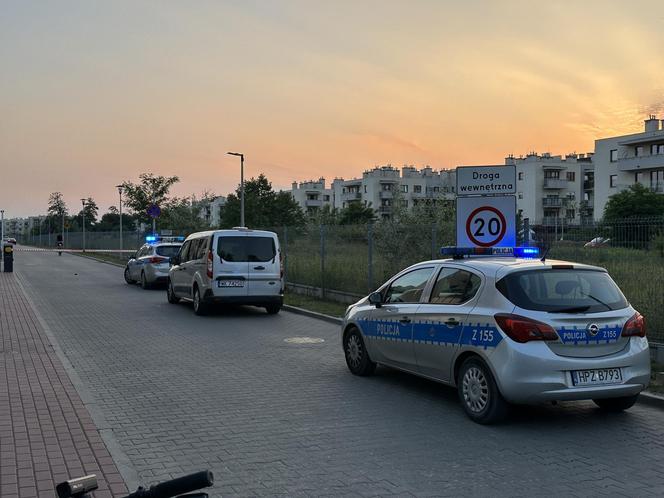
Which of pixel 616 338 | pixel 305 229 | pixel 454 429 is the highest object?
pixel 305 229

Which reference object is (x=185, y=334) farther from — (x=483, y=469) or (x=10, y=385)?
(x=483, y=469)

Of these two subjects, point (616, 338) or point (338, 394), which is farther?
point (338, 394)

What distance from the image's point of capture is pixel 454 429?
6484 millimetres

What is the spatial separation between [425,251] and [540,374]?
31.2 ft

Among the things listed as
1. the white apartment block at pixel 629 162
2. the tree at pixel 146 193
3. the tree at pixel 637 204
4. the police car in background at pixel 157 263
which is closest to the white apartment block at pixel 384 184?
the white apartment block at pixel 629 162

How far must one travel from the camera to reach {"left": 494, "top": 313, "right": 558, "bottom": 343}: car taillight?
20.7 ft

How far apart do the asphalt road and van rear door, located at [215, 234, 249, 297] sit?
15.2 feet

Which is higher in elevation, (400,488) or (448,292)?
(448,292)

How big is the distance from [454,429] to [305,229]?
1506cm

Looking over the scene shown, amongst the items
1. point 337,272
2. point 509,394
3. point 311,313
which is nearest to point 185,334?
point 311,313

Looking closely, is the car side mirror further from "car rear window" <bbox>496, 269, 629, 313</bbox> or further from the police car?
"car rear window" <bbox>496, 269, 629, 313</bbox>

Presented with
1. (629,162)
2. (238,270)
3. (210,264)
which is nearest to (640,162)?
(629,162)

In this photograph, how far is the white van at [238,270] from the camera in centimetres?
1573

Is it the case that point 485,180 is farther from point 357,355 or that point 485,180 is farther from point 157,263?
point 157,263
